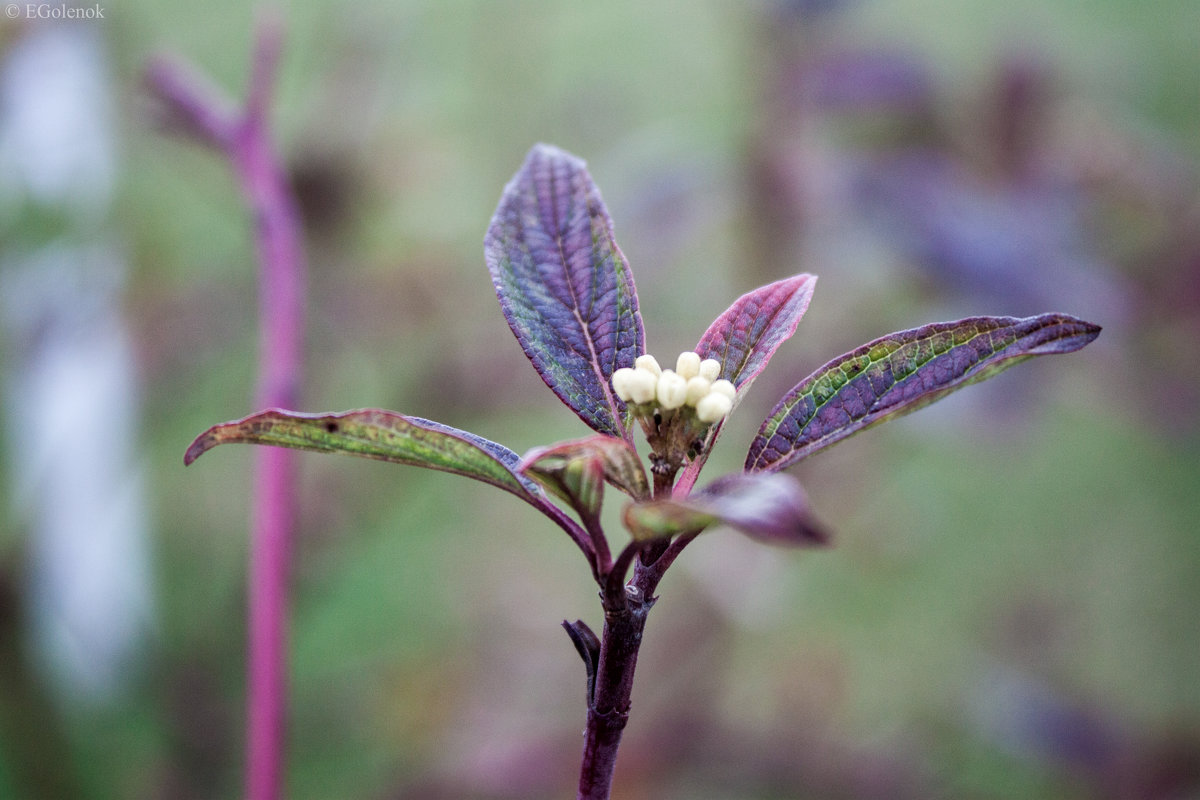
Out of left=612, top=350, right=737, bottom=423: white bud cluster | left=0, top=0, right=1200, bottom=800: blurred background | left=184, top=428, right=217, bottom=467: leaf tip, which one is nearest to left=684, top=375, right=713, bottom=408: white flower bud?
left=612, top=350, right=737, bottom=423: white bud cluster

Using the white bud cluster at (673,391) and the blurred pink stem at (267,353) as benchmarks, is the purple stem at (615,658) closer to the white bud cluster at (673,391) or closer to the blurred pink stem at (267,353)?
the white bud cluster at (673,391)

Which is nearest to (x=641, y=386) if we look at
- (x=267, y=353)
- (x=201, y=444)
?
(x=201, y=444)

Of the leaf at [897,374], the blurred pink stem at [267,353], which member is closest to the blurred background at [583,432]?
the blurred pink stem at [267,353]

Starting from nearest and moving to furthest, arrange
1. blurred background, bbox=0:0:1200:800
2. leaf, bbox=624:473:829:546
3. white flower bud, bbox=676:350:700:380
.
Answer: leaf, bbox=624:473:829:546 < white flower bud, bbox=676:350:700:380 < blurred background, bbox=0:0:1200:800

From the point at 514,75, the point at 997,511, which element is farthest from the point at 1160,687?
the point at 514,75

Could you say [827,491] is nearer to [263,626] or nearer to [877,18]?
[263,626]

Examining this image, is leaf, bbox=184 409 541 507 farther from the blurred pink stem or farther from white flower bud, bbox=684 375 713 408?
the blurred pink stem
